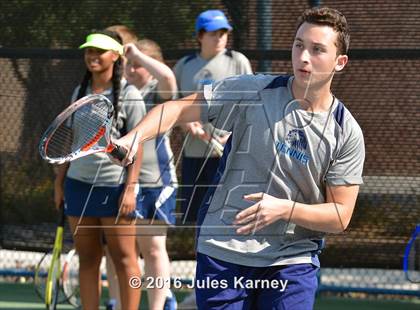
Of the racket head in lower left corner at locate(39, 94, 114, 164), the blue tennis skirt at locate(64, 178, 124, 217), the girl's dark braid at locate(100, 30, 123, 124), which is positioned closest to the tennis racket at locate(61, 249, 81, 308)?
the blue tennis skirt at locate(64, 178, 124, 217)

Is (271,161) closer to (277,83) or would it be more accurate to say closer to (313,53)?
(277,83)

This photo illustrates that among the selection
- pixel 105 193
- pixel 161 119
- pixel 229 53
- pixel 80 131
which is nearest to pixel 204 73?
pixel 229 53

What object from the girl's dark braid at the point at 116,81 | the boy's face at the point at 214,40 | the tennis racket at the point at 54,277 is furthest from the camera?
the boy's face at the point at 214,40

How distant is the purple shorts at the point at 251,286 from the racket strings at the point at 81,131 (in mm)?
691

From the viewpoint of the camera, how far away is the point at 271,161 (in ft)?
11.5

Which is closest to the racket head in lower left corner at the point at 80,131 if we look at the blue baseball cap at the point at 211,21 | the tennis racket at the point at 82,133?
the tennis racket at the point at 82,133

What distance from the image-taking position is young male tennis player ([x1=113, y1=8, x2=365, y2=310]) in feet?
11.4

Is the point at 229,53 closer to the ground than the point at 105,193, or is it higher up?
higher up

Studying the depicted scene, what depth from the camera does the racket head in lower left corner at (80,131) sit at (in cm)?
380

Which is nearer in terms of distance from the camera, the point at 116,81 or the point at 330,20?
the point at 330,20

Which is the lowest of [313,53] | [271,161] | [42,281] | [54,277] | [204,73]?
[42,281]

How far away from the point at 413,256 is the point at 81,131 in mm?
2315

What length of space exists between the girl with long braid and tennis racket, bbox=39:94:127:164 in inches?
7.1

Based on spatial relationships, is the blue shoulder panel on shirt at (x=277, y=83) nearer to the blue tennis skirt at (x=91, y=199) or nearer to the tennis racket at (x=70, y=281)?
the blue tennis skirt at (x=91, y=199)
